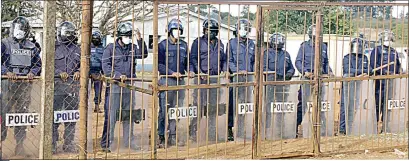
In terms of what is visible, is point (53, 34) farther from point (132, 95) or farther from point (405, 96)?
→ point (405, 96)

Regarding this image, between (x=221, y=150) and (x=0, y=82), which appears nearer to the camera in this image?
(x=0, y=82)

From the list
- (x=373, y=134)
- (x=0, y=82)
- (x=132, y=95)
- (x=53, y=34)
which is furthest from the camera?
(x=373, y=134)

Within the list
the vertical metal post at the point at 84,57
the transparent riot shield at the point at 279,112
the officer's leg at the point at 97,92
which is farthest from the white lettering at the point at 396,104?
the vertical metal post at the point at 84,57

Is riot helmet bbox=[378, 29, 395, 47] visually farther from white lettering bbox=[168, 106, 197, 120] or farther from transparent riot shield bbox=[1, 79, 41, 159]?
transparent riot shield bbox=[1, 79, 41, 159]

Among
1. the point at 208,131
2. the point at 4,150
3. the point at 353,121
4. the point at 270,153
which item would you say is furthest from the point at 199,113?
the point at 353,121

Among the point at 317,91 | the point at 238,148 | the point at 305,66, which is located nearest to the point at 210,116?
the point at 238,148

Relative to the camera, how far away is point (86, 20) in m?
6.30

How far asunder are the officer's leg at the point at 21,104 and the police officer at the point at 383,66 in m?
5.18

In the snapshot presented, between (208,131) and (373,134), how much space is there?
295 centimetres

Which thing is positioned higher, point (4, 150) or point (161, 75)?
point (161, 75)

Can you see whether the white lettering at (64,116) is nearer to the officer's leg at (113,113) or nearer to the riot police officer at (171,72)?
the officer's leg at (113,113)

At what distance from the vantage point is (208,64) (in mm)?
8547

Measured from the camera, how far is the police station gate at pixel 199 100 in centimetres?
752

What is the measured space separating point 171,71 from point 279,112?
1.62 m
